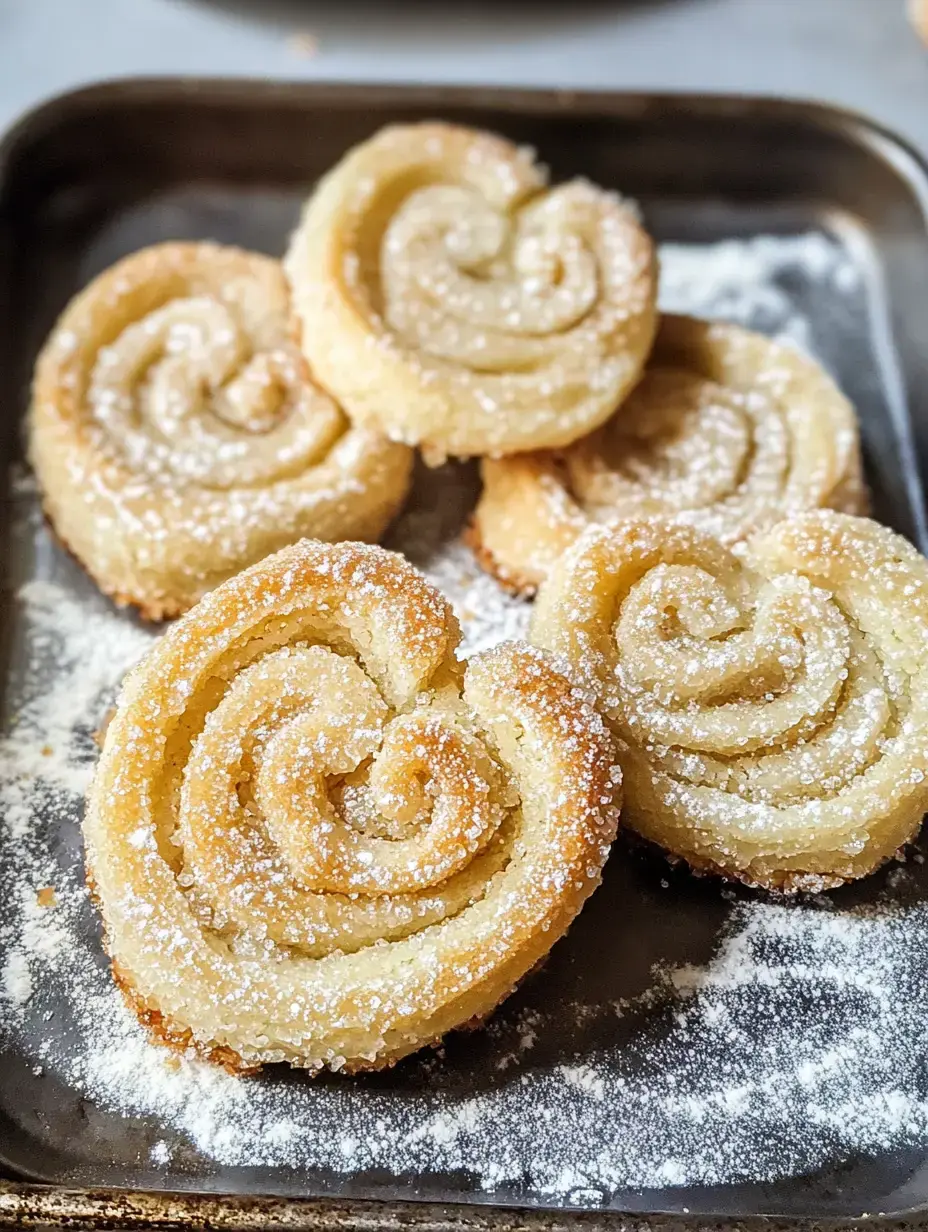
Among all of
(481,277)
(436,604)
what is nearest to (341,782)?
(436,604)

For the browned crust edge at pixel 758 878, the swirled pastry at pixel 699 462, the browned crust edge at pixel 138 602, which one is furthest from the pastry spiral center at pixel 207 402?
the browned crust edge at pixel 758 878

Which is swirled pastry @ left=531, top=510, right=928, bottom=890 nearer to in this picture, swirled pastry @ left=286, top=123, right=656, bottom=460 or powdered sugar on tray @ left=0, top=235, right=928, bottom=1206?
powdered sugar on tray @ left=0, top=235, right=928, bottom=1206

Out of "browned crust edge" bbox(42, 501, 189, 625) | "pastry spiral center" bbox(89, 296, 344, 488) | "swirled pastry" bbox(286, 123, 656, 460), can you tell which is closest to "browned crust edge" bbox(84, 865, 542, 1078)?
"browned crust edge" bbox(42, 501, 189, 625)

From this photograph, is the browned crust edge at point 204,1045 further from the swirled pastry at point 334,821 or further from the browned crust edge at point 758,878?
the browned crust edge at point 758,878

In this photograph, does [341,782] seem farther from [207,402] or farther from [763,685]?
[207,402]

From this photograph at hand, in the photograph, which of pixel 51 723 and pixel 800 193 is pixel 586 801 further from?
pixel 800 193

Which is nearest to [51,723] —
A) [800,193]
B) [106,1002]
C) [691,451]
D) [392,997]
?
[106,1002]
